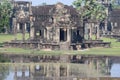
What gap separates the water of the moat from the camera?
42250mm

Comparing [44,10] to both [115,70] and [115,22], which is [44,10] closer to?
[115,70]

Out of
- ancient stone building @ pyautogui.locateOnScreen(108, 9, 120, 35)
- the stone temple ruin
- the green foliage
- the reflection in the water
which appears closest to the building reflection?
the reflection in the water

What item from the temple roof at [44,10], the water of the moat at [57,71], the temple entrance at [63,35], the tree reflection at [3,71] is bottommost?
the water of the moat at [57,71]

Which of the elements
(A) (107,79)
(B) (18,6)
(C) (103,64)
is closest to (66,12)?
(C) (103,64)

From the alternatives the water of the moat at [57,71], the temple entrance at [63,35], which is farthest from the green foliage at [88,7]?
the water of the moat at [57,71]

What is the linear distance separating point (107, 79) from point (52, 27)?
41907 mm

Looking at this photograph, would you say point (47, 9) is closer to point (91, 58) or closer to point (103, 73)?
point (91, 58)

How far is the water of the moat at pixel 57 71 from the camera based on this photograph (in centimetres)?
4225

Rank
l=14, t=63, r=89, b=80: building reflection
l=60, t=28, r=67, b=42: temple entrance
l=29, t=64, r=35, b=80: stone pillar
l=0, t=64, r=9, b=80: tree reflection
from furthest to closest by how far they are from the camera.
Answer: l=60, t=28, r=67, b=42: temple entrance
l=29, t=64, r=35, b=80: stone pillar
l=14, t=63, r=89, b=80: building reflection
l=0, t=64, r=9, b=80: tree reflection

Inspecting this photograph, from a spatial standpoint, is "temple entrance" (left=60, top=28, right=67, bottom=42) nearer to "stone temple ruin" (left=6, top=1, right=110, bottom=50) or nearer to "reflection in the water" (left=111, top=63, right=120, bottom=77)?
"stone temple ruin" (left=6, top=1, right=110, bottom=50)

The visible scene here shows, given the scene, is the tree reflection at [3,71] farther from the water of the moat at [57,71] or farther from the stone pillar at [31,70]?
the stone pillar at [31,70]

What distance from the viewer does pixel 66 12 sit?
79.7m

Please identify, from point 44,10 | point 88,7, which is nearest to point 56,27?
point 44,10

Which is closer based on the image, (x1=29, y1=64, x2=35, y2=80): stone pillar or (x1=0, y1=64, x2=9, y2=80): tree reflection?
(x1=0, y1=64, x2=9, y2=80): tree reflection
